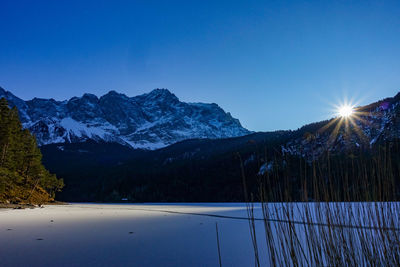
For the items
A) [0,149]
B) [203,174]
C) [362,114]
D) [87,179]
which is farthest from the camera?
[87,179]

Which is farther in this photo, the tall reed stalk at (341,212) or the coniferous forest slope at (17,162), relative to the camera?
the coniferous forest slope at (17,162)

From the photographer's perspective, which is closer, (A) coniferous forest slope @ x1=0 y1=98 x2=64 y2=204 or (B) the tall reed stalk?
(B) the tall reed stalk

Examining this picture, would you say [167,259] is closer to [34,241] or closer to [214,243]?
[214,243]

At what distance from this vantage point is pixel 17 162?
18453mm

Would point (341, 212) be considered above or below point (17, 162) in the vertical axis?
below

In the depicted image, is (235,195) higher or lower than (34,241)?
lower

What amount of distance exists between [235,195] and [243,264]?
→ 46164mm

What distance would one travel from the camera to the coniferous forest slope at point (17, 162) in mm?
15175

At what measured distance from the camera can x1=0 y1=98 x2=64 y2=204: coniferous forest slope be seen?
15.2 m

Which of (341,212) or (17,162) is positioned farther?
(17,162)

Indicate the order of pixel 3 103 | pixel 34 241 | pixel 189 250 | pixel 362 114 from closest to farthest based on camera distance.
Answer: pixel 189 250, pixel 34 241, pixel 3 103, pixel 362 114

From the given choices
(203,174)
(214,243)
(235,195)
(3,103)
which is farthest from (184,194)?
(214,243)

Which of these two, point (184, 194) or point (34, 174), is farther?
point (184, 194)

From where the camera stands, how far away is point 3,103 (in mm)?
16641
